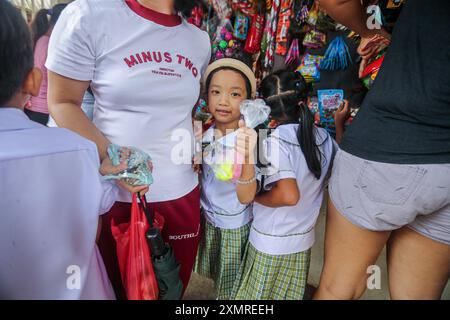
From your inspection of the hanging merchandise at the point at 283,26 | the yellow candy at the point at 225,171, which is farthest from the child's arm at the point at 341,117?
the hanging merchandise at the point at 283,26

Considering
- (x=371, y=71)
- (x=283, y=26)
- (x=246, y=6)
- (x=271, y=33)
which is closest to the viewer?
(x=371, y=71)

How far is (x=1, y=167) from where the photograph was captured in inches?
21.3

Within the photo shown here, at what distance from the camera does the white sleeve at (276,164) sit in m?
1.04

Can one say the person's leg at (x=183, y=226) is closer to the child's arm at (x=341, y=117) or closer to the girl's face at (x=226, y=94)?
the girl's face at (x=226, y=94)

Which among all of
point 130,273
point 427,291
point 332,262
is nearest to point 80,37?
point 130,273

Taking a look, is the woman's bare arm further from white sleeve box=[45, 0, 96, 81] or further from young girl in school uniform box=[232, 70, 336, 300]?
young girl in school uniform box=[232, 70, 336, 300]

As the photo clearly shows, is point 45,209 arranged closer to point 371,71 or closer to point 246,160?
point 246,160

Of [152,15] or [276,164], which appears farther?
[276,164]

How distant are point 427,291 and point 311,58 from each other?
151 centimetres

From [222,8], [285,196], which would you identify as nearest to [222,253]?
[285,196]

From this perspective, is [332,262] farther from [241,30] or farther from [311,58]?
[241,30]

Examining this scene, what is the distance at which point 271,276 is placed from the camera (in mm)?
1233

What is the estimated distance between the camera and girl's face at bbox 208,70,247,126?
120 centimetres

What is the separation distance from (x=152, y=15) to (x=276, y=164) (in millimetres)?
667
